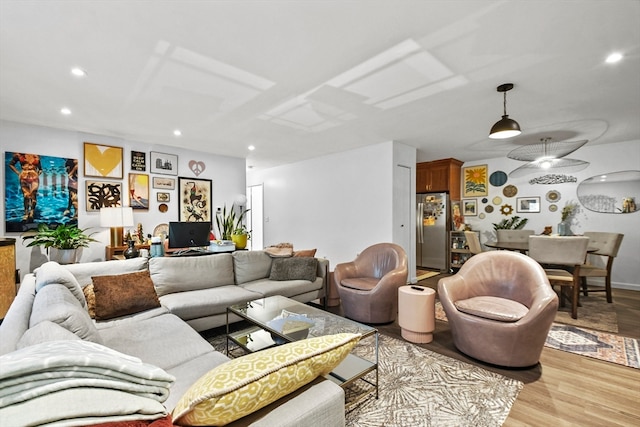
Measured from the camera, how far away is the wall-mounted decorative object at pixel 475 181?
240 inches

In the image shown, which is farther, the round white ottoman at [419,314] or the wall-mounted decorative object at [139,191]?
the wall-mounted decorative object at [139,191]

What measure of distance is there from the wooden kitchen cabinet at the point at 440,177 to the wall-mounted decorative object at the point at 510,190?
2.92ft

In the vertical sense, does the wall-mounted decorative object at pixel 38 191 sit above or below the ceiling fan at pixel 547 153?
below

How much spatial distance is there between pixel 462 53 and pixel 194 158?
4.78 meters

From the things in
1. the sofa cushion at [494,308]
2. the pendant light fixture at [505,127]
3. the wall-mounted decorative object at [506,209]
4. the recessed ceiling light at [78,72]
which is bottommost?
the sofa cushion at [494,308]

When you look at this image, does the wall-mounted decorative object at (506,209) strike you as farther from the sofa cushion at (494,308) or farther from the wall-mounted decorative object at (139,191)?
the wall-mounted decorative object at (139,191)

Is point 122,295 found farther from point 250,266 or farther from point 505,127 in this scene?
point 505,127

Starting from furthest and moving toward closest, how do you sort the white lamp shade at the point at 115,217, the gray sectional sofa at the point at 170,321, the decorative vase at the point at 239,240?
the decorative vase at the point at 239,240
the white lamp shade at the point at 115,217
the gray sectional sofa at the point at 170,321

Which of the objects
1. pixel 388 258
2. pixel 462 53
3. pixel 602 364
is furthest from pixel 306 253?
pixel 602 364

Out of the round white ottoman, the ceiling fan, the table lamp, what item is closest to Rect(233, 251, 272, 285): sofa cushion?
A: the round white ottoman

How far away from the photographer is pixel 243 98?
9.78 ft

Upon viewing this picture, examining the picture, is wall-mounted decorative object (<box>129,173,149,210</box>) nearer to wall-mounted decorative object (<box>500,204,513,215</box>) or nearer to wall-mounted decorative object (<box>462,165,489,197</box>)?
wall-mounted decorative object (<box>462,165,489,197</box>)

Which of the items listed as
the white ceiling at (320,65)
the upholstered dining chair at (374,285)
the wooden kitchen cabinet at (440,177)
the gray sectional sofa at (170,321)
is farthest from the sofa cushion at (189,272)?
the wooden kitchen cabinet at (440,177)

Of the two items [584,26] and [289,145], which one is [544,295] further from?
[289,145]
